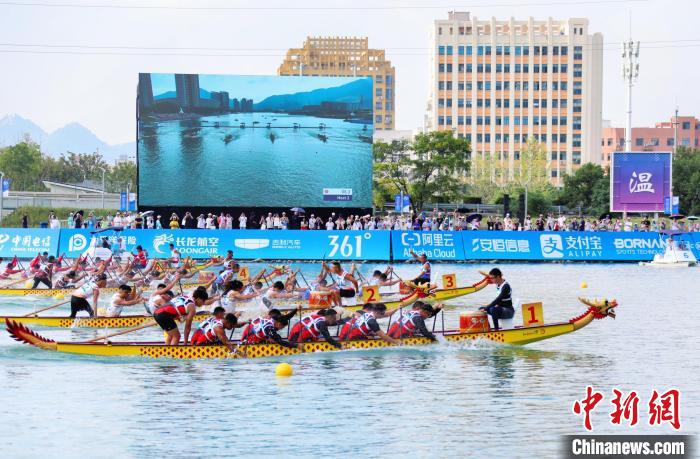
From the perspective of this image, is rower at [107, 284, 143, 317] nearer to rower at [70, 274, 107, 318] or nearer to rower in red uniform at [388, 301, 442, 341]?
rower at [70, 274, 107, 318]

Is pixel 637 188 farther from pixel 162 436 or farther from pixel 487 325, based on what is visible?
pixel 162 436

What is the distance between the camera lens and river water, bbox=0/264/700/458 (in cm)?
1795

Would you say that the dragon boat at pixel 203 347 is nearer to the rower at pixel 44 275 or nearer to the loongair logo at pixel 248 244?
the rower at pixel 44 275

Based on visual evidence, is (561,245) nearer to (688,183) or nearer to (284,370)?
(284,370)

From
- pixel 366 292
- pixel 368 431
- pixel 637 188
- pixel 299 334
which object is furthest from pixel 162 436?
pixel 637 188

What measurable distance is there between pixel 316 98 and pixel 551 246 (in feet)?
50.6

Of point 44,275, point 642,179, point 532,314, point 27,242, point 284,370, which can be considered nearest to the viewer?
point 284,370

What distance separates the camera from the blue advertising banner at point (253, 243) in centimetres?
5916

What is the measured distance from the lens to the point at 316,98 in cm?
6216

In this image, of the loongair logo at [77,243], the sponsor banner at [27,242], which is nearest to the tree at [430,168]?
the loongair logo at [77,243]

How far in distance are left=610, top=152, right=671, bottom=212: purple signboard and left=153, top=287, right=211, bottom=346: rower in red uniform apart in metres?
44.0

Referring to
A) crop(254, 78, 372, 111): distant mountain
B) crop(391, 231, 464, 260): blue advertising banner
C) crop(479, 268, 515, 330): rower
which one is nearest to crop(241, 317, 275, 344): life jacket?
crop(479, 268, 515, 330): rower

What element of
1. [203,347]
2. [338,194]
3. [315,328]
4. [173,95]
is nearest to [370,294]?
[315,328]

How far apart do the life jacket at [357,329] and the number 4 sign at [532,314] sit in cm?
369
